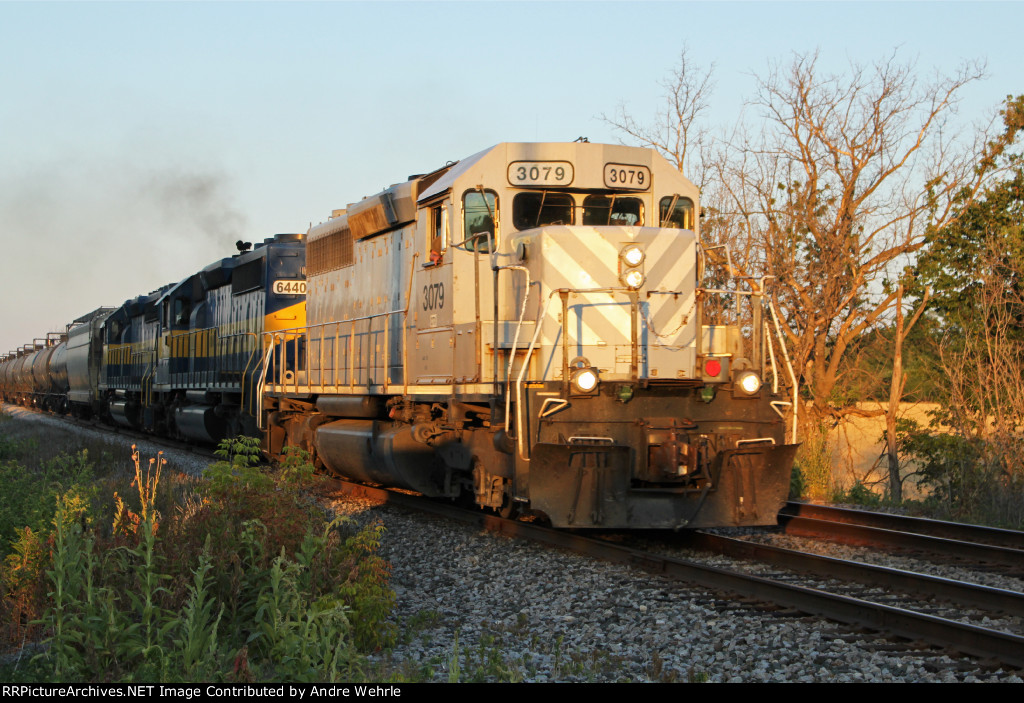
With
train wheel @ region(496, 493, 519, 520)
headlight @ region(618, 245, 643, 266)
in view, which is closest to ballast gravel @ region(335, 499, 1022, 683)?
train wheel @ region(496, 493, 519, 520)

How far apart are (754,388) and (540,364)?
1.80m

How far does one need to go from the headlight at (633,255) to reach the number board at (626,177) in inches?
36.9

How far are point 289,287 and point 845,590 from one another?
1077 cm

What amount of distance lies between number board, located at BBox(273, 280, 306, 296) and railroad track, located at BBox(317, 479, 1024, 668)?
7668 mm

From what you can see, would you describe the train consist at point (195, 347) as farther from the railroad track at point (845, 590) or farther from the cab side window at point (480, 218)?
the railroad track at point (845, 590)

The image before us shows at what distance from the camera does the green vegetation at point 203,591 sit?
4.36 meters

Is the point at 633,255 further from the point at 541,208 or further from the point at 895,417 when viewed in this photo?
the point at 895,417

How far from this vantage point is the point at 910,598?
239 inches

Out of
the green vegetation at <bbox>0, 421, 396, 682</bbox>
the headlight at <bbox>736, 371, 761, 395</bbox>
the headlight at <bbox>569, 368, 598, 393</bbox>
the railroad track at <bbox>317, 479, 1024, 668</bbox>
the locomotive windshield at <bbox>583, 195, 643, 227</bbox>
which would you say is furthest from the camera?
the locomotive windshield at <bbox>583, 195, 643, 227</bbox>

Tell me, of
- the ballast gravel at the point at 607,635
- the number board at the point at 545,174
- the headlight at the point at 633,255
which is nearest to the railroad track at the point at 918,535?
the ballast gravel at the point at 607,635

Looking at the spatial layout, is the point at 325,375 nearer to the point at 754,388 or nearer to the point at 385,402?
the point at 385,402

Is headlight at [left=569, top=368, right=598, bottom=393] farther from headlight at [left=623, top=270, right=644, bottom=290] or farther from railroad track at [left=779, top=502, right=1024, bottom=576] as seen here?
railroad track at [left=779, top=502, right=1024, bottom=576]

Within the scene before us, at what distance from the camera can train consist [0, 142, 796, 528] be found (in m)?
7.25

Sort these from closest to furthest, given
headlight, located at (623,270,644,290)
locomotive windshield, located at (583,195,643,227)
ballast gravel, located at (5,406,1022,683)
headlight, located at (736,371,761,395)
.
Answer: ballast gravel, located at (5,406,1022,683) → headlight, located at (736,371,761,395) → headlight, located at (623,270,644,290) → locomotive windshield, located at (583,195,643,227)
